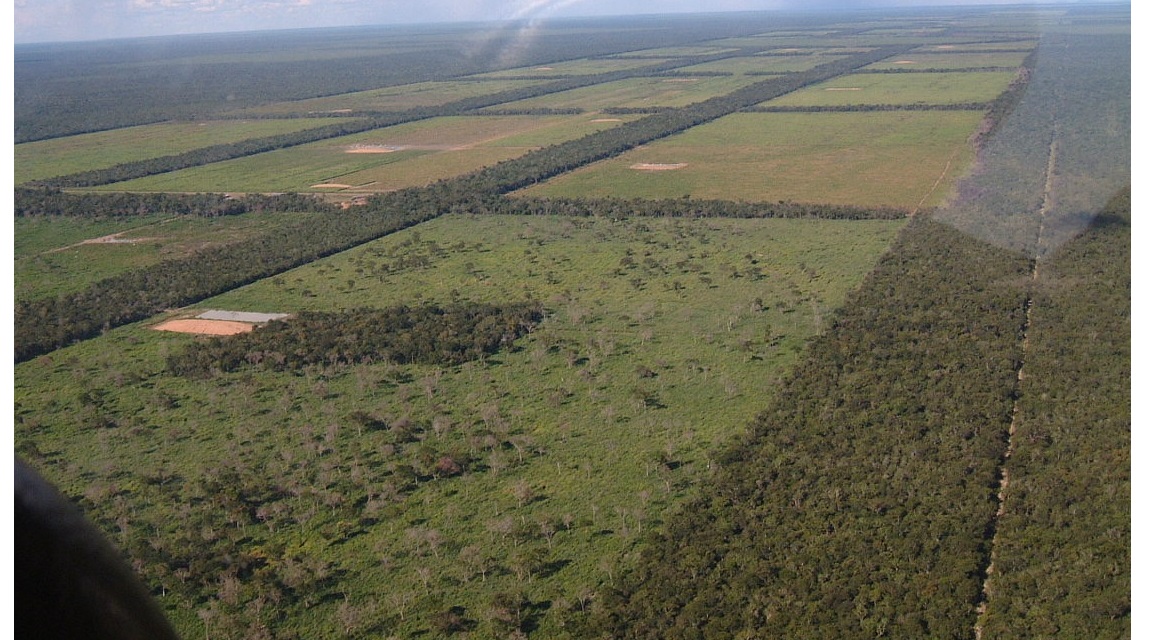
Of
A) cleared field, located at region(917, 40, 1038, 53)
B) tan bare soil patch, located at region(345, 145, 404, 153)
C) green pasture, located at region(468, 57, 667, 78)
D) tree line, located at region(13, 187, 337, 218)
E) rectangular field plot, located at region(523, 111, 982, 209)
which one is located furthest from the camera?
green pasture, located at region(468, 57, 667, 78)

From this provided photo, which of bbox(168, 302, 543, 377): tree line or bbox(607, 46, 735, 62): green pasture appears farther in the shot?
bbox(607, 46, 735, 62): green pasture

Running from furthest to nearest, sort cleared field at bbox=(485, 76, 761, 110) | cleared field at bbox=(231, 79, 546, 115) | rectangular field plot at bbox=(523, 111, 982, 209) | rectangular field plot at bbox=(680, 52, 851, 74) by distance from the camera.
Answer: rectangular field plot at bbox=(680, 52, 851, 74)
cleared field at bbox=(231, 79, 546, 115)
cleared field at bbox=(485, 76, 761, 110)
rectangular field plot at bbox=(523, 111, 982, 209)

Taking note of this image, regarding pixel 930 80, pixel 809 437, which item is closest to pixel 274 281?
pixel 809 437

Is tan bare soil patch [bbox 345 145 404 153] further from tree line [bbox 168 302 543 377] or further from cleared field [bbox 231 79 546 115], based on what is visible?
tree line [bbox 168 302 543 377]

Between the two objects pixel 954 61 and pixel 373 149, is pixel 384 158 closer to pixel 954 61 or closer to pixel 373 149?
pixel 373 149

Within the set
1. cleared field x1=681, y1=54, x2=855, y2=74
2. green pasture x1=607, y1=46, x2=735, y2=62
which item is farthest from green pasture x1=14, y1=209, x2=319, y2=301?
green pasture x1=607, y1=46, x2=735, y2=62

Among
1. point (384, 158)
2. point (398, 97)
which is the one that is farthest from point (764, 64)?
point (384, 158)

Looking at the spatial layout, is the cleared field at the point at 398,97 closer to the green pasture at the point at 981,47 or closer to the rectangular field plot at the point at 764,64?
the rectangular field plot at the point at 764,64

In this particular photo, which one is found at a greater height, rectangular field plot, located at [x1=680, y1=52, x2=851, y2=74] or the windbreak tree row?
rectangular field plot, located at [x1=680, y1=52, x2=851, y2=74]
